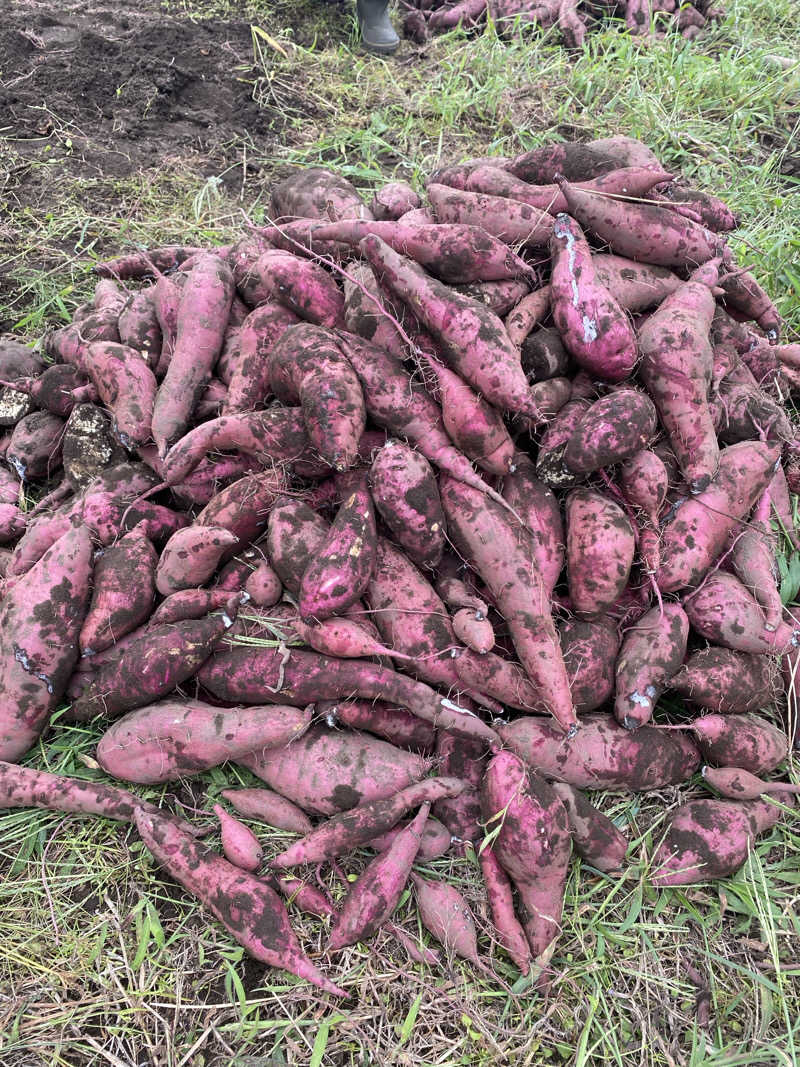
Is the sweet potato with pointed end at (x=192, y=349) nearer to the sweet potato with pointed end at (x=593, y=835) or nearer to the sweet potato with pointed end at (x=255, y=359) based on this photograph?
the sweet potato with pointed end at (x=255, y=359)

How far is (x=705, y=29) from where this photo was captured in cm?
616

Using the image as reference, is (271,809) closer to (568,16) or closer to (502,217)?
(502,217)

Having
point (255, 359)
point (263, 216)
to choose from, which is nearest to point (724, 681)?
point (255, 359)

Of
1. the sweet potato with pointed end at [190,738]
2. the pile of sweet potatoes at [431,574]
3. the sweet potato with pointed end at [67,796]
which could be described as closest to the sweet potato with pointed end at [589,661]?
the pile of sweet potatoes at [431,574]

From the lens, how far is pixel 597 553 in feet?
7.64

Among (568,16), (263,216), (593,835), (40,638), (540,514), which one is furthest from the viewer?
(568,16)

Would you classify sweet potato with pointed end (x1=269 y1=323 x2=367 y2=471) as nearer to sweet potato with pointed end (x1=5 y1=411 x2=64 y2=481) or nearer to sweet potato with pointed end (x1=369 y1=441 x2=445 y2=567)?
sweet potato with pointed end (x1=369 y1=441 x2=445 y2=567)

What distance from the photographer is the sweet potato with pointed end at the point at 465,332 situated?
7.71ft

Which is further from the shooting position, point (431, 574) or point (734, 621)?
point (431, 574)

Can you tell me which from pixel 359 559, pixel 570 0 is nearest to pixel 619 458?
pixel 359 559

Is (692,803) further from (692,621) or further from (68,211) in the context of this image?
(68,211)

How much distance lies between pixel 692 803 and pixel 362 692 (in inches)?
45.4

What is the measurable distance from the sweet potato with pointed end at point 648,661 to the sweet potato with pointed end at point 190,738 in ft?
3.46

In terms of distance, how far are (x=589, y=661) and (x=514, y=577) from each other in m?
0.38
